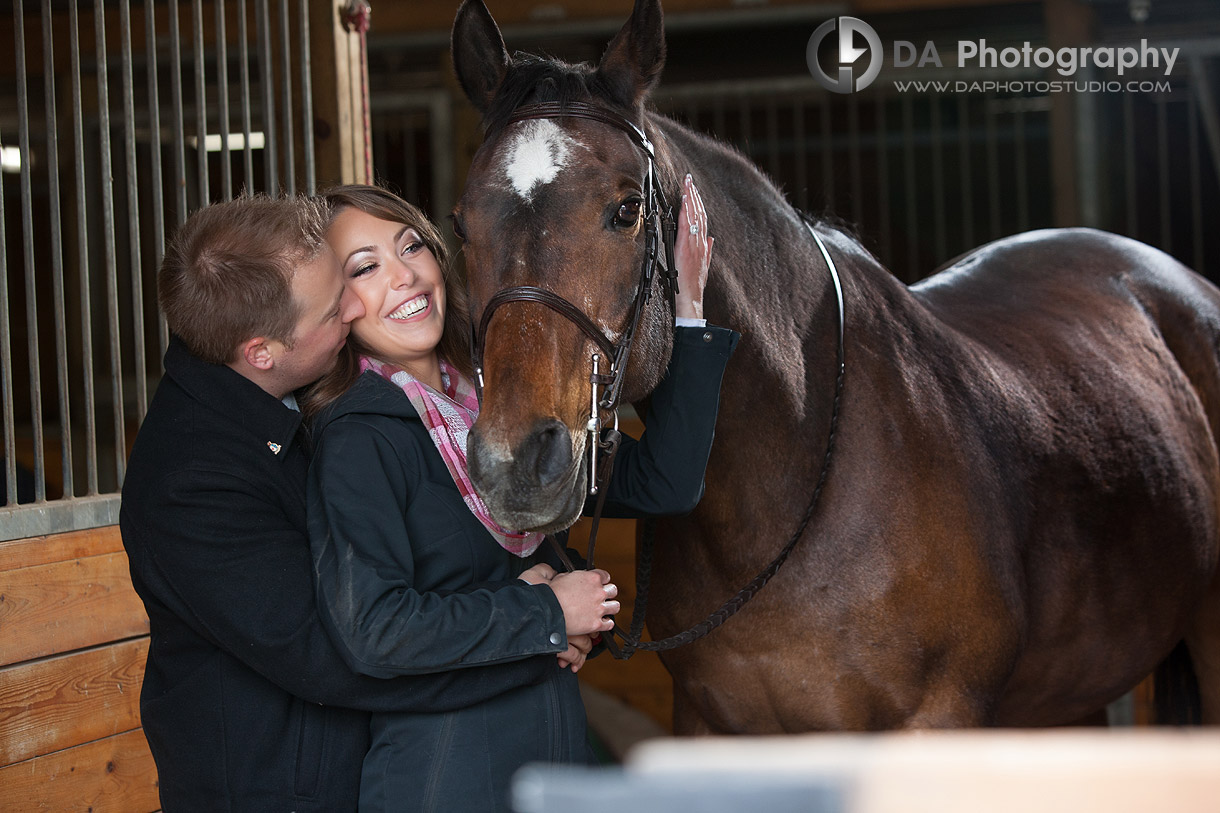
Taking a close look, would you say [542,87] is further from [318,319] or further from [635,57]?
[318,319]

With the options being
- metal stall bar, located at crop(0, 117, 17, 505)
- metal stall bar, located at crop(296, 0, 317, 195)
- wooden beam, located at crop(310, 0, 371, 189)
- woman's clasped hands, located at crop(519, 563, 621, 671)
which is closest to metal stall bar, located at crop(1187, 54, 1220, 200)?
wooden beam, located at crop(310, 0, 371, 189)

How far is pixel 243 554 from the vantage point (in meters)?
1.34

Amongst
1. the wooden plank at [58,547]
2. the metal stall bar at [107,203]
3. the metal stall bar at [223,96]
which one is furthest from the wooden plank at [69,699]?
the metal stall bar at [223,96]

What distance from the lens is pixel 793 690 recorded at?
5.81 ft

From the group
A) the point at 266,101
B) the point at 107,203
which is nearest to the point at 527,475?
the point at 107,203

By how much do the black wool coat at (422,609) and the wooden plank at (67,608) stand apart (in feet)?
3.02

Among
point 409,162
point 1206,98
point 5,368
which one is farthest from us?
point 409,162

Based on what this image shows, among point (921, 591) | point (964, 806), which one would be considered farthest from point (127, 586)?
point (964, 806)

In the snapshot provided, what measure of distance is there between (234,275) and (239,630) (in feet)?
1.62

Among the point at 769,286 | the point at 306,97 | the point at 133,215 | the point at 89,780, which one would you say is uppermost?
the point at 306,97

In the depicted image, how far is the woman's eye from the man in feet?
1.40

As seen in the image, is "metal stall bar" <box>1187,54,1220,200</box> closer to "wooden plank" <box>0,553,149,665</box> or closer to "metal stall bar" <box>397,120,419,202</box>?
"metal stall bar" <box>397,120,419,202</box>

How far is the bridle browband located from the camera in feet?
4.54

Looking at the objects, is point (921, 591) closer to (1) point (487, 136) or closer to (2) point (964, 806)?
(1) point (487, 136)
